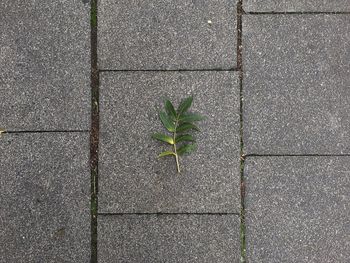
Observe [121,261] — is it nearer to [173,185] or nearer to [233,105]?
[173,185]

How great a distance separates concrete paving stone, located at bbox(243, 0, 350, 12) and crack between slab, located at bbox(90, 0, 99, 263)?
2.74ft

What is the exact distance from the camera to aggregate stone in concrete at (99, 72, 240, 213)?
2402 mm

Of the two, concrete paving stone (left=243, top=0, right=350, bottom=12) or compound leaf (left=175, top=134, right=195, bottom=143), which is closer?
compound leaf (left=175, top=134, right=195, bottom=143)

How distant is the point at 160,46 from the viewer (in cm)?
247

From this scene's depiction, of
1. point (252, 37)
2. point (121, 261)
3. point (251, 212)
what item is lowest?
point (121, 261)

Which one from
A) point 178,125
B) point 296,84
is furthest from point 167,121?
point 296,84

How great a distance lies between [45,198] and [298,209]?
4.38 feet

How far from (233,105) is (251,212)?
0.57 meters

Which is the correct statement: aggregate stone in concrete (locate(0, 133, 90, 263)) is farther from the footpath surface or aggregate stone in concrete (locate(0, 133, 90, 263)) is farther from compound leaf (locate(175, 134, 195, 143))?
compound leaf (locate(175, 134, 195, 143))

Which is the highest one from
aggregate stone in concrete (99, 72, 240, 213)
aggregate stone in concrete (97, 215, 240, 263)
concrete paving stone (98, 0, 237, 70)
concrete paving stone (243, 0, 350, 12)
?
concrete paving stone (243, 0, 350, 12)

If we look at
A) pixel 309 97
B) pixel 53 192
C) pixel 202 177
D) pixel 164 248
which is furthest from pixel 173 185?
pixel 309 97

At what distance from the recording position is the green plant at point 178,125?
237 centimetres

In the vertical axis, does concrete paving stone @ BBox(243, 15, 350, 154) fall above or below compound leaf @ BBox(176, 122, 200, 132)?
above

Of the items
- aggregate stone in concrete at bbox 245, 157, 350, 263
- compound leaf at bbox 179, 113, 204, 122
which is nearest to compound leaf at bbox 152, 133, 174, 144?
compound leaf at bbox 179, 113, 204, 122
